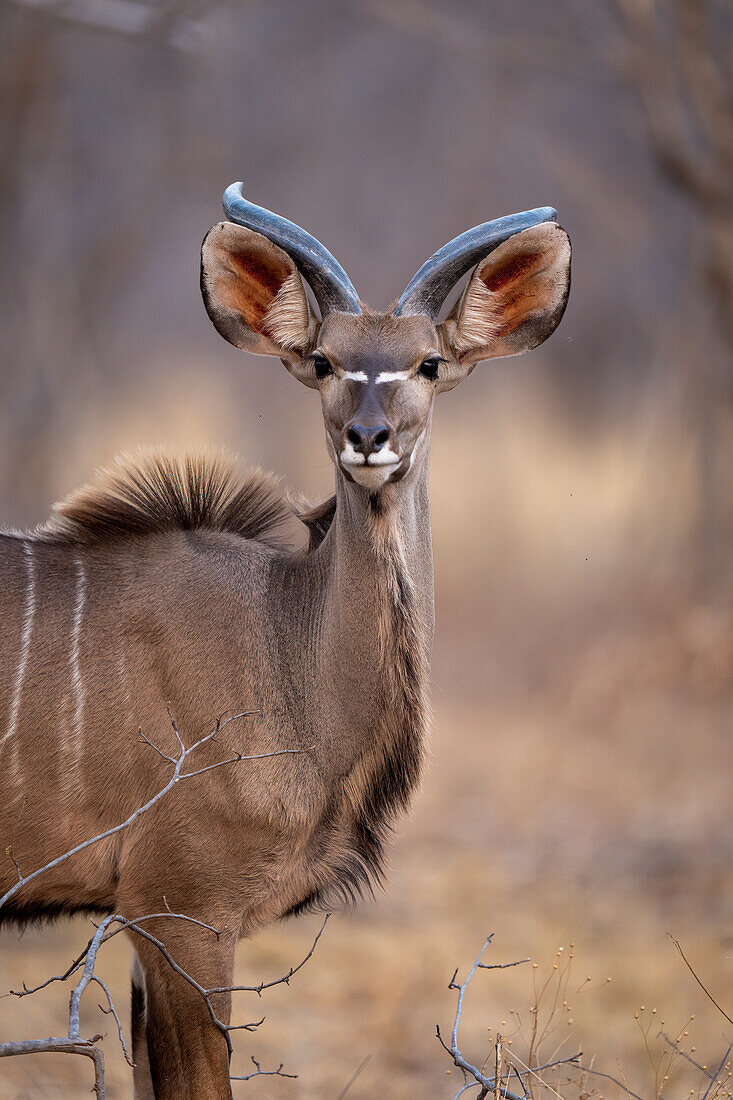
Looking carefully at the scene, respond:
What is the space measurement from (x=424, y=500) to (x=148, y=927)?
3.88 ft

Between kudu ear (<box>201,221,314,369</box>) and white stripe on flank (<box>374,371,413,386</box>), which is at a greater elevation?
kudu ear (<box>201,221,314,369</box>)

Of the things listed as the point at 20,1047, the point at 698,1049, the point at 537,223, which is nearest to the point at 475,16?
the point at 537,223

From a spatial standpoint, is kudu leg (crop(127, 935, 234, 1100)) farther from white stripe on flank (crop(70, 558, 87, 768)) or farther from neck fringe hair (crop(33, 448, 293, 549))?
neck fringe hair (crop(33, 448, 293, 549))

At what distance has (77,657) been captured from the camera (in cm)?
303

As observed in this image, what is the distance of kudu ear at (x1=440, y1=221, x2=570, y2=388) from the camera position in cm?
304

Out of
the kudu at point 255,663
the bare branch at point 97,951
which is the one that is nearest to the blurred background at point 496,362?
the kudu at point 255,663

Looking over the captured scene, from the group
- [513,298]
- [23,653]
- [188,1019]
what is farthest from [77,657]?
[513,298]

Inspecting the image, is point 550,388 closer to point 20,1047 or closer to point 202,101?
point 202,101

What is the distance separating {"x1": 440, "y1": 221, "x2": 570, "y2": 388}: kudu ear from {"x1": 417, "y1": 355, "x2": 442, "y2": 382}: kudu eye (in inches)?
4.9

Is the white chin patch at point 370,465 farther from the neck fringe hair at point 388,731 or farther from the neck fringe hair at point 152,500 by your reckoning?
the neck fringe hair at point 152,500

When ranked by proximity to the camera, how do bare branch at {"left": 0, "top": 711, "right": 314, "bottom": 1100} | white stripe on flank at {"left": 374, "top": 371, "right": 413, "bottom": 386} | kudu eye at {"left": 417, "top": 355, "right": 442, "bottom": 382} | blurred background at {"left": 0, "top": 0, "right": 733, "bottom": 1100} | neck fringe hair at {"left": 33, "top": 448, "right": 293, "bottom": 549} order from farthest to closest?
1. blurred background at {"left": 0, "top": 0, "right": 733, "bottom": 1100}
2. neck fringe hair at {"left": 33, "top": 448, "right": 293, "bottom": 549}
3. kudu eye at {"left": 417, "top": 355, "right": 442, "bottom": 382}
4. white stripe on flank at {"left": 374, "top": 371, "right": 413, "bottom": 386}
5. bare branch at {"left": 0, "top": 711, "right": 314, "bottom": 1100}

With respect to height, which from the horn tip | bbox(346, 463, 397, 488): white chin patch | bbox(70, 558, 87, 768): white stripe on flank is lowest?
bbox(70, 558, 87, 768): white stripe on flank

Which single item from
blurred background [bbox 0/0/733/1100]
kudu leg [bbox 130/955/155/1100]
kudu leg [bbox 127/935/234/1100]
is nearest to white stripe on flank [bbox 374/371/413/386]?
kudu leg [bbox 127/935/234/1100]

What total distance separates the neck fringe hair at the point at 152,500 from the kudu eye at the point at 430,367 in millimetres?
660
